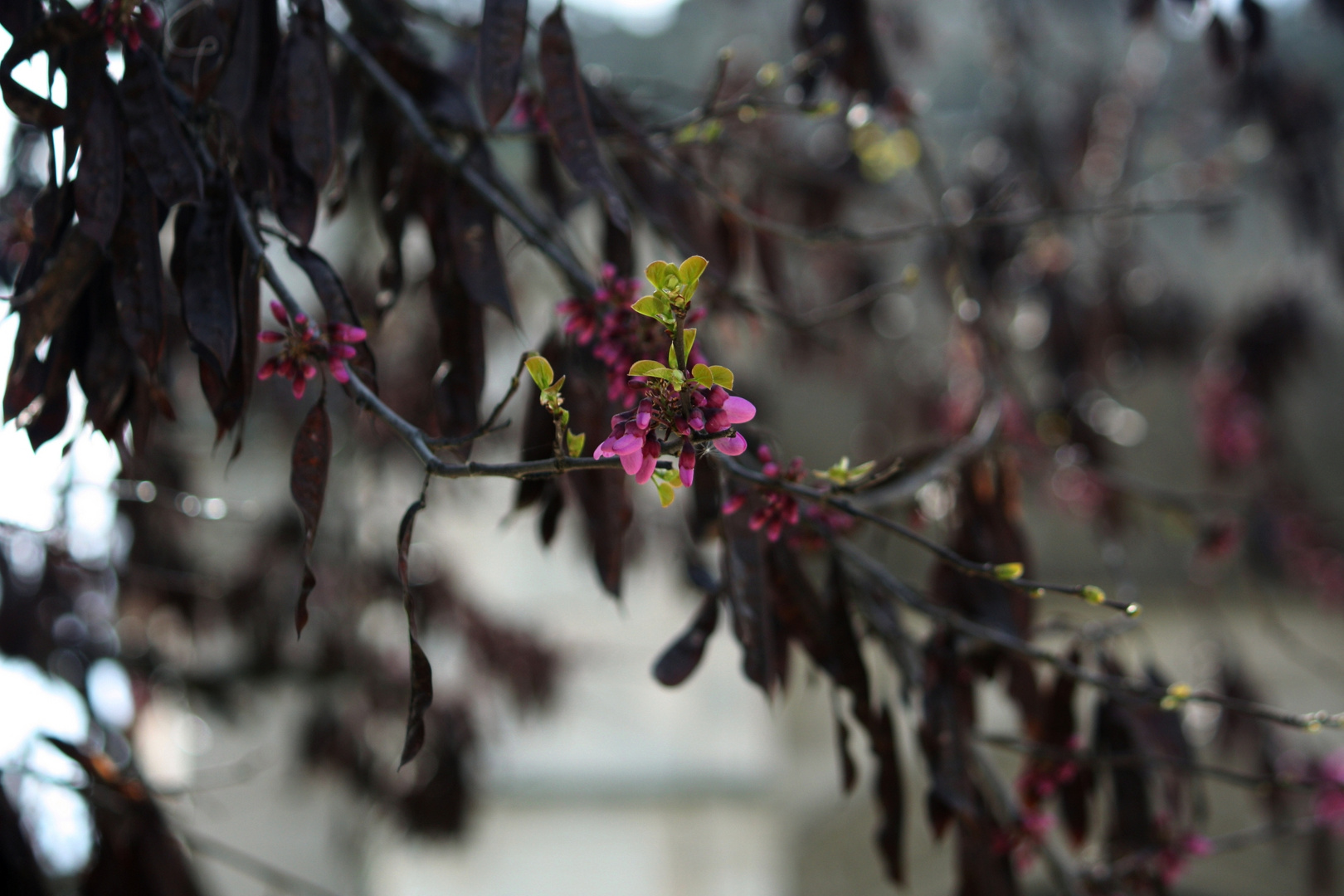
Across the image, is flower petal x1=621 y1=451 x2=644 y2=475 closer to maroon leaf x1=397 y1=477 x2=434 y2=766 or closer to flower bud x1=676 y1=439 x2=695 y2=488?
flower bud x1=676 y1=439 x2=695 y2=488

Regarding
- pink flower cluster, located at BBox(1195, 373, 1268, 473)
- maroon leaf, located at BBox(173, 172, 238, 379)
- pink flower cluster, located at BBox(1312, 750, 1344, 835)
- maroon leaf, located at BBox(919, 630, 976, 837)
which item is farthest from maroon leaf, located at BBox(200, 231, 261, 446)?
pink flower cluster, located at BBox(1195, 373, 1268, 473)

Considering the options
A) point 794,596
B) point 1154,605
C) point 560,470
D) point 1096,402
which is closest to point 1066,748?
point 794,596

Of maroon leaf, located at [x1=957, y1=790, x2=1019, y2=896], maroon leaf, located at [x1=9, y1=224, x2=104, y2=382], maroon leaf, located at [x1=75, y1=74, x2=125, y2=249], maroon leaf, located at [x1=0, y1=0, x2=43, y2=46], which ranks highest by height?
maroon leaf, located at [x1=0, y1=0, x2=43, y2=46]

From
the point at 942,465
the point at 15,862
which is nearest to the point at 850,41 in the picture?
the point at 942,465

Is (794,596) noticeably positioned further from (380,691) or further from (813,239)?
(380,691)

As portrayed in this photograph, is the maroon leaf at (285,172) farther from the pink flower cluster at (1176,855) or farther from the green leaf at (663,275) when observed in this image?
the pink flower cluster at (1176,855)

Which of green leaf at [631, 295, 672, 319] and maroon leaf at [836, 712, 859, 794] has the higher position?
green leaf at [631, 295, 672, 319]
